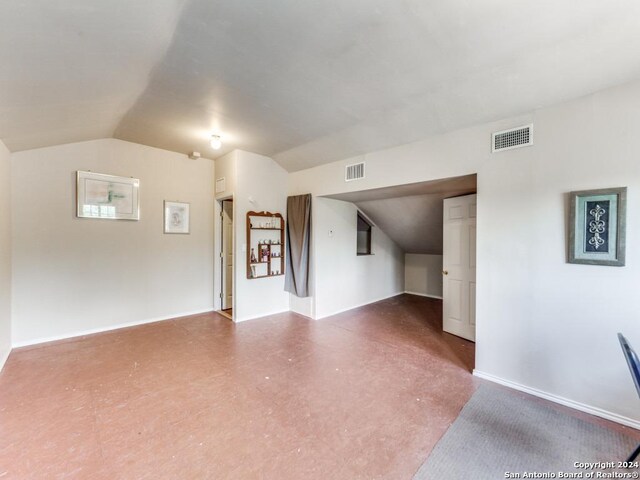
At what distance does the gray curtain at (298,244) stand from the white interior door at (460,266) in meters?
2.06

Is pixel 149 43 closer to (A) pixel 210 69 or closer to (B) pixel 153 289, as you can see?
(A) pixel 210 69

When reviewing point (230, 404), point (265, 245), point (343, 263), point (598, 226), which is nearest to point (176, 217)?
point (265, 245)

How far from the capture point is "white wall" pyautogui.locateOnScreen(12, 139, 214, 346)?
130 inches

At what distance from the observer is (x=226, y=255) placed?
16.2 ft

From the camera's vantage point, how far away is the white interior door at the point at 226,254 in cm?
489

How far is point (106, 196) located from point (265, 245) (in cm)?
232

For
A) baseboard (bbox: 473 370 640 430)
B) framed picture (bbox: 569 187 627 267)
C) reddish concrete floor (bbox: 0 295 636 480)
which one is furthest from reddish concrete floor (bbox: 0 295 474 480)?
framed picture (bbox: 569 187 627 267)

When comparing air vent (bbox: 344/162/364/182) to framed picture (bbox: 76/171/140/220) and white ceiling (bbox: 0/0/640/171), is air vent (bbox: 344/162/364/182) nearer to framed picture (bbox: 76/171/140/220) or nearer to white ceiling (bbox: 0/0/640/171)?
white ceiling (bbox: 0/0/640/171)

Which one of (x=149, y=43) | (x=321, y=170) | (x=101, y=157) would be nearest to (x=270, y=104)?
(x=149, y=43)

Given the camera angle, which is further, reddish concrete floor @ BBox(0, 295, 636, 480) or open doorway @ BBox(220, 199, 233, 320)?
open doorway @ BBox(220, 199, 233, 320)

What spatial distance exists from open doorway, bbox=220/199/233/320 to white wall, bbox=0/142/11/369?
250 centimetres

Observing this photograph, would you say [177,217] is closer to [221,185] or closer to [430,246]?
[221,185]

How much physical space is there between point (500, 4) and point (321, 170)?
9.69 feet

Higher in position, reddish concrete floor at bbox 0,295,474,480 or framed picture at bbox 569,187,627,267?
framed picture at bbox 569,187,627,267
